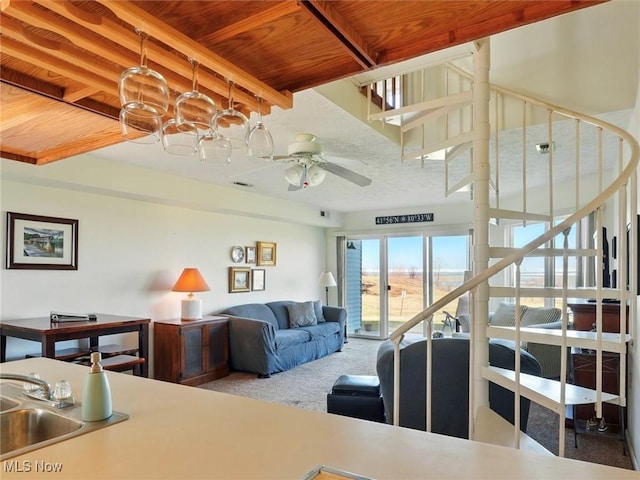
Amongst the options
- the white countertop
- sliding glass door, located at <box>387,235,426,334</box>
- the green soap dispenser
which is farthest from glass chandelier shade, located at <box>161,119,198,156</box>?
sliding glass door, located at <box>387,235,426,334</box>

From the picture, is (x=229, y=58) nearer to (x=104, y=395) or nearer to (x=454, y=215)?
Result: (x=104, y=395)

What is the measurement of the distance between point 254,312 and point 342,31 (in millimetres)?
5260

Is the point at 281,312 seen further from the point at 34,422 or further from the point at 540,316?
the point at 34,422

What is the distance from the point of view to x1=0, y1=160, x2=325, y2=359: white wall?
3.78 metres

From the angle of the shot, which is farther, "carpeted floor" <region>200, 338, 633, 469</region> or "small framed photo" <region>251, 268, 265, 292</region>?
"small framed photo" <region>251, 268, 265, 292</region>

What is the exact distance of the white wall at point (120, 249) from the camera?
378 cm

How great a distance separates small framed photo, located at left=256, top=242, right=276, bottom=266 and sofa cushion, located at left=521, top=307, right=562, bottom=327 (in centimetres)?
376

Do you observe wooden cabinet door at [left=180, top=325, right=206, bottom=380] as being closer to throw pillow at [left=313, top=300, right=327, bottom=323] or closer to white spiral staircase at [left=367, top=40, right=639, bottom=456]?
throw pillow at [left=313, top=300, right=327, bottom=323]

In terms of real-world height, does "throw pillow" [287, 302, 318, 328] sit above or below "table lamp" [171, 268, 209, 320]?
below

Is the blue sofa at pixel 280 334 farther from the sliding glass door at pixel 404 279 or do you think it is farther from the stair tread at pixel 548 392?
the stair tread at pixel 548 392

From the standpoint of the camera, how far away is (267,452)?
3.57 ft

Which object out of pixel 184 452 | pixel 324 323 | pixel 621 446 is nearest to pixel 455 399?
pixel 621 446

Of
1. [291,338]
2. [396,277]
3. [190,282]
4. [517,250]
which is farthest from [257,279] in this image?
[517,250]

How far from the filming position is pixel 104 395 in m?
1.34
